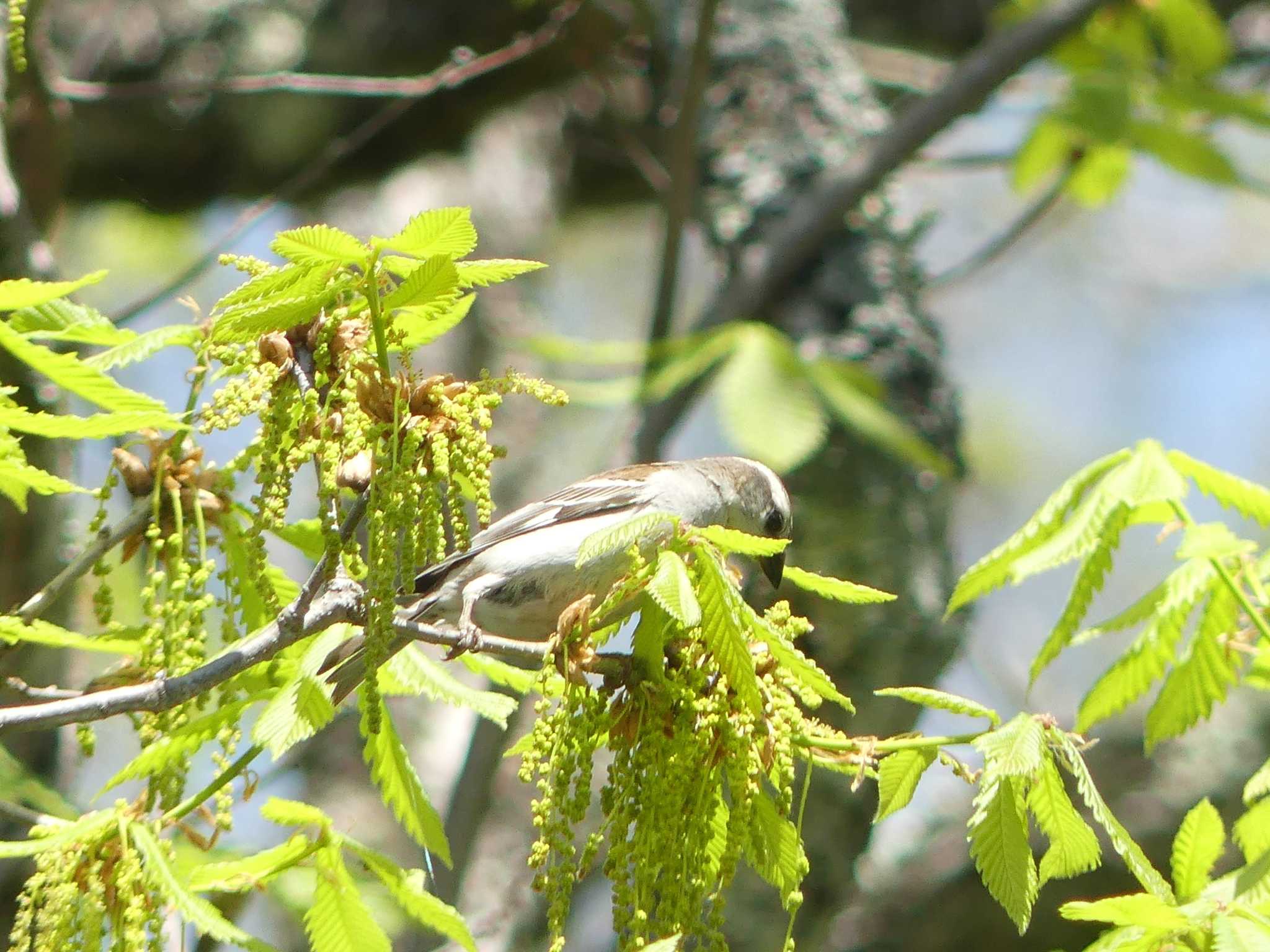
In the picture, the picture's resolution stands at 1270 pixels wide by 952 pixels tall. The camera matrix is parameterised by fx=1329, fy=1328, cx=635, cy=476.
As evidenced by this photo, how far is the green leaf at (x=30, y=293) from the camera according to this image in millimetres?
2078

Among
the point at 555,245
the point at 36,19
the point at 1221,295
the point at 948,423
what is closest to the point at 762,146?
the point at 948,423

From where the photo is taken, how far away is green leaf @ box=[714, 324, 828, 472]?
309 centimetres

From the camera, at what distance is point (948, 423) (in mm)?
5473

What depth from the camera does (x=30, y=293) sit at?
2105mm

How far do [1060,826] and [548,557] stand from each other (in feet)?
4.98

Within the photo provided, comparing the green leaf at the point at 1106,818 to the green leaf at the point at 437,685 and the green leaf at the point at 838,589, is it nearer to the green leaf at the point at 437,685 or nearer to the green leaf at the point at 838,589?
the green leaf at the point at 838,589

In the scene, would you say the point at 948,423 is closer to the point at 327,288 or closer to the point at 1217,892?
the point at 1217,892

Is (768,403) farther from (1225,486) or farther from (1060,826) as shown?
(1060,826)

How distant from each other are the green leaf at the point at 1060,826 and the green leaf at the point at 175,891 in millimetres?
1382

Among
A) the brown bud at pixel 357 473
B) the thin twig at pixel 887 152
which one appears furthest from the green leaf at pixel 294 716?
the thin twig at pixel 887 152

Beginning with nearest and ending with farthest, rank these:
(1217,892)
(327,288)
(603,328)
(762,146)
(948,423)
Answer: (327,288) → (1217,892) → (948,423) → (762,146) → (603,328)

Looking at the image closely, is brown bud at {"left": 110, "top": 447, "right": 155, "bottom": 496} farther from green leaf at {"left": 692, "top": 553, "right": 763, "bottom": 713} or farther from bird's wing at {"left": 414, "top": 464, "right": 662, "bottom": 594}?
green leaf at {"left": 692, "top": 553, "right": 763, "bottom": 713}

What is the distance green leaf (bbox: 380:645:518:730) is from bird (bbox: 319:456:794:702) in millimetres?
120

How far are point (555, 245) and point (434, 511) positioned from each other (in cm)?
606
